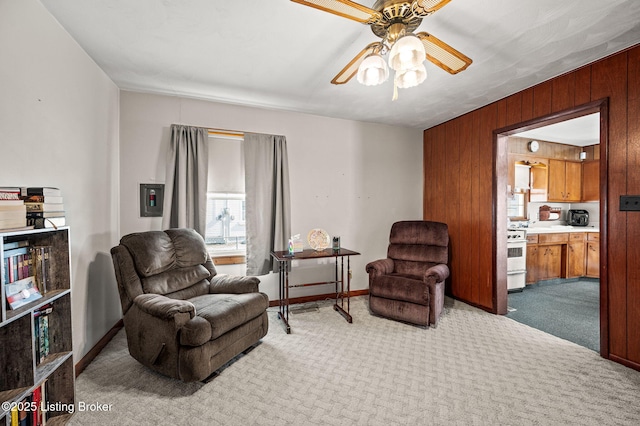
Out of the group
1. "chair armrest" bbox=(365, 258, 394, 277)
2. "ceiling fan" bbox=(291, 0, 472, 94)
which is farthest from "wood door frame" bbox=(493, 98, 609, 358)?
"ceiling fan" bbox=(291, 0, 472, 94)

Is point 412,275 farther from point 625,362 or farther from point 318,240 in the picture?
point 625,362

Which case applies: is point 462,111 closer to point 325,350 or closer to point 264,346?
point 325,350

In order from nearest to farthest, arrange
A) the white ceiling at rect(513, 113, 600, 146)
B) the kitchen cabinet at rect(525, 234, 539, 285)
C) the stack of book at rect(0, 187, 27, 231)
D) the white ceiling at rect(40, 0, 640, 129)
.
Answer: the stack of book at rect(0, 187, 27, 231) → the white ceiling at rect(40, 0, 640, 129) → the white ceiling at rect(513, 113, 600, 146) → the kitchen cabinet at rect(525, 234, 539, 285)

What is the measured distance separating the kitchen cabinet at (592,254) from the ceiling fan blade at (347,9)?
6.05 metres

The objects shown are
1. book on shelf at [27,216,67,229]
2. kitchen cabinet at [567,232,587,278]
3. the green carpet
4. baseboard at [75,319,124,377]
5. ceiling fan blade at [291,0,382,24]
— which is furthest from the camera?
kitchen cabinet at [567,232,587,278]

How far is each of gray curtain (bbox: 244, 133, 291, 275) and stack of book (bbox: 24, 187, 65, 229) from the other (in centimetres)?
203

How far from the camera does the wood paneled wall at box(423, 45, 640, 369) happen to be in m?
2.26

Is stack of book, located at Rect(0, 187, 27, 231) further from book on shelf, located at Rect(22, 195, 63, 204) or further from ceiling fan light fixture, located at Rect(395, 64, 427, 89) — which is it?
ceiling fan light fixture, located at Rect(395, 64, 427, 89)

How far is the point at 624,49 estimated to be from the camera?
7.47 feet

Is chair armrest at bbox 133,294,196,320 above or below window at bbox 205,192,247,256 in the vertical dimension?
below

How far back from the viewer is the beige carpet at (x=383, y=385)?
1733mm

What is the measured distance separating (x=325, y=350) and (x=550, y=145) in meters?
5.67

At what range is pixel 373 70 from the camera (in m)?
1.71

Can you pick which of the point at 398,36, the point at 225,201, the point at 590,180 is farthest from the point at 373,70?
the point at 590,180
